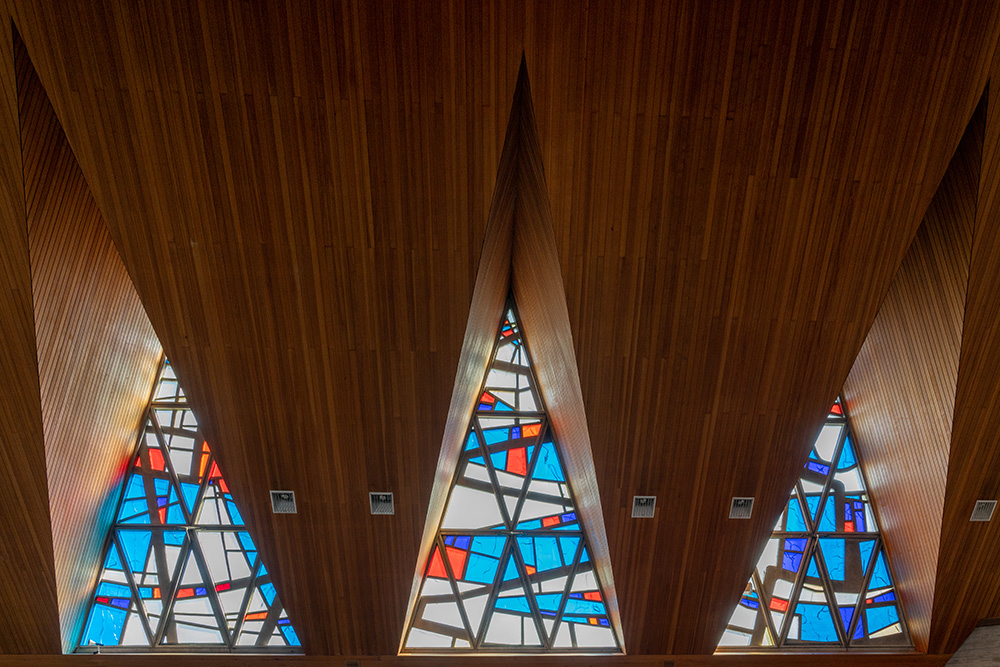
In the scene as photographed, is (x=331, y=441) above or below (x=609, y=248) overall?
below

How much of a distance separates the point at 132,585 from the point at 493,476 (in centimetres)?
457

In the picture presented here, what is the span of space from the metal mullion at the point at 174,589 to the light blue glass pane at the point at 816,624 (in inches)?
301

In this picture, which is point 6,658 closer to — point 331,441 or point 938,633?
point 331,441

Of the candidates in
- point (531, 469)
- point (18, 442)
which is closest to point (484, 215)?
point (18, 442)

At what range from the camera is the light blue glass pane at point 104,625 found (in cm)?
896

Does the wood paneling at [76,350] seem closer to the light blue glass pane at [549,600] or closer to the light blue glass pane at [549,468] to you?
the light blue glass pane at [549,468]

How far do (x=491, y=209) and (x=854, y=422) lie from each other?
653 cm

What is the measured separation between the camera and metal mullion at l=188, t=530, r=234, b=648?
30.6ft

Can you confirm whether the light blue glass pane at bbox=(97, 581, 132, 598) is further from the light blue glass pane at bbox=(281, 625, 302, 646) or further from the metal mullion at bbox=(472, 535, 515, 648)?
the metal mullion at bbox=(472, 535, 515, 648)

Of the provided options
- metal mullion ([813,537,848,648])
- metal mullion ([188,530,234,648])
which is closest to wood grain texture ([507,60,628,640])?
metal mullion ([813,537,848,648])

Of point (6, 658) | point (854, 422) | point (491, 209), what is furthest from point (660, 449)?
point (6, 658)

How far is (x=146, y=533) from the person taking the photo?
31.3 ft

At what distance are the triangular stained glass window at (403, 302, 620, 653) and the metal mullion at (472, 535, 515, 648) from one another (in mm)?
12

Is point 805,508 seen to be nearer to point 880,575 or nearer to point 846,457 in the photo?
point 846,457
